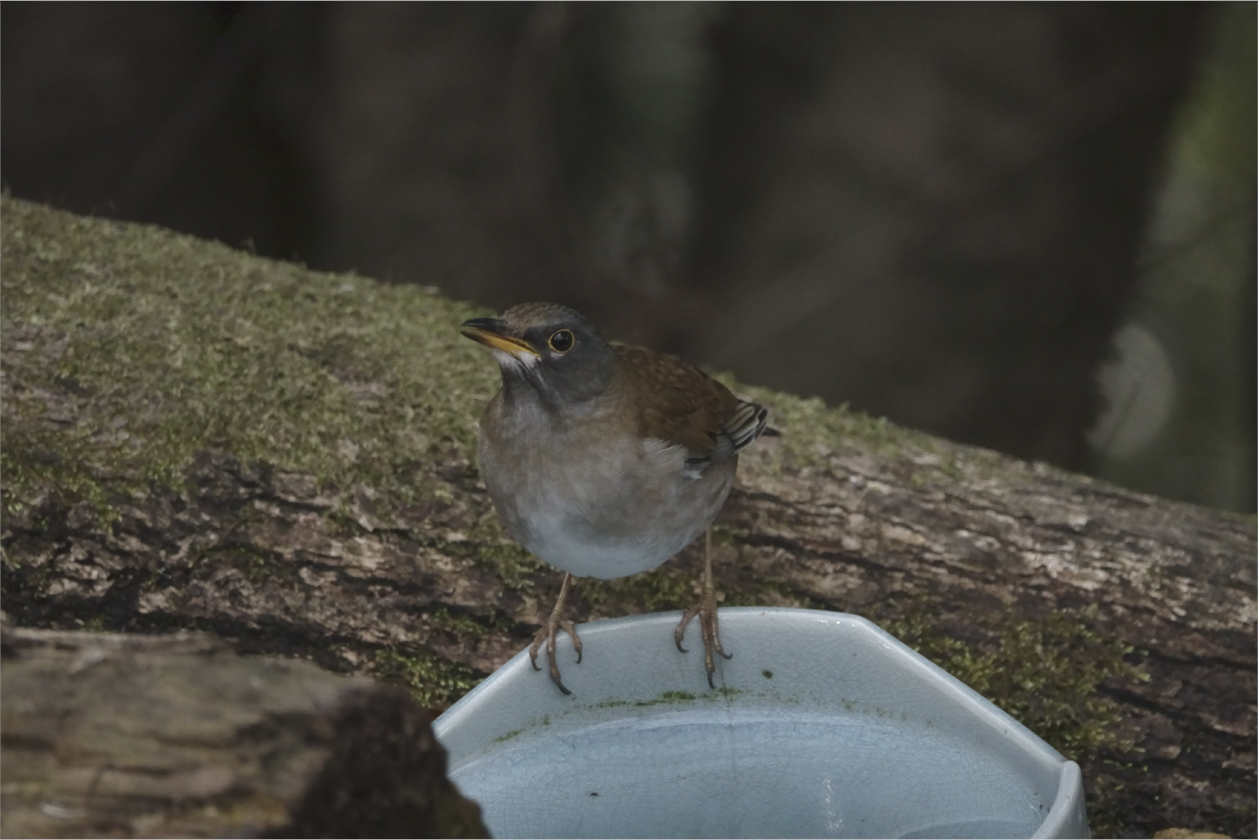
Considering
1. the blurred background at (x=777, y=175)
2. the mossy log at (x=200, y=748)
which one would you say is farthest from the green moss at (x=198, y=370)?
the mossy log at (x=200, y=748)

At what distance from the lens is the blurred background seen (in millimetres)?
7055

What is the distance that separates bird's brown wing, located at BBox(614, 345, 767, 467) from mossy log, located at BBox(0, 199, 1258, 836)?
0.62 metres

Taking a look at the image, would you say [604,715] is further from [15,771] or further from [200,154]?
[200,154]

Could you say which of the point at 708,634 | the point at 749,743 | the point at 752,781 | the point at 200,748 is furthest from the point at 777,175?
the point at 200,748

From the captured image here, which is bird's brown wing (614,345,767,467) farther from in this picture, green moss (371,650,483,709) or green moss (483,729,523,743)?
green moss (371,650,483,709)

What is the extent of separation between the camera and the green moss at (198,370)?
4.34m

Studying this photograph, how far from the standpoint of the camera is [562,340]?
11.6 feet

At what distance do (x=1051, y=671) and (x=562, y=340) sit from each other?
6.88ft

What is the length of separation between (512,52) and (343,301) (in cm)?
307

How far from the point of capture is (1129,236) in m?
7.32

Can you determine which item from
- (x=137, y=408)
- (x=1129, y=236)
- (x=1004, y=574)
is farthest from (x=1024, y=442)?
(x=137, y=408)

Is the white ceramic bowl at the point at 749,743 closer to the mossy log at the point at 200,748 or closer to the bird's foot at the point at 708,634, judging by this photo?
the bird's foot at the point at 708,634

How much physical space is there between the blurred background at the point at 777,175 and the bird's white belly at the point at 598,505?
3771 mm

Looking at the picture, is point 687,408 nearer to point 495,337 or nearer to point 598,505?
point 598,505
